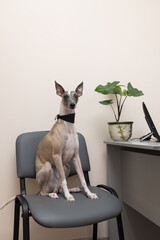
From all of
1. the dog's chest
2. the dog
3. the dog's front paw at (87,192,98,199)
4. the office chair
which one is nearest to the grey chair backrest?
the office chair

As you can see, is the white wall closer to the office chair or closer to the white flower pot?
the white flower pot

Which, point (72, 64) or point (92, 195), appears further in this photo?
point (72, 64)

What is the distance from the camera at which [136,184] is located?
6.08 ft

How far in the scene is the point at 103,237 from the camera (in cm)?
212

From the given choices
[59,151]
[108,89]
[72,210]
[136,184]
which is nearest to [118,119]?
[108,89]

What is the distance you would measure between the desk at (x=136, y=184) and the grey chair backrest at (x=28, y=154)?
Result: 25 cm

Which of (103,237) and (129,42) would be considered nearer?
(103,237)

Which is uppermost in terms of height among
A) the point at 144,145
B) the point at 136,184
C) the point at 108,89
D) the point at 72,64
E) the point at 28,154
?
the point at 72,64

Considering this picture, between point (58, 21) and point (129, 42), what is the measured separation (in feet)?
2.17

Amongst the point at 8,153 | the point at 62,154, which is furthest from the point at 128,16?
the point at 8,153

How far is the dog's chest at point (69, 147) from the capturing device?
1665mm

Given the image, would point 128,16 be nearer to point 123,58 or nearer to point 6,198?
point 123,58

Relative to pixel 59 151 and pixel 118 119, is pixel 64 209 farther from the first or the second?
pixel 118 119

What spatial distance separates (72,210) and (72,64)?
1.27 m
